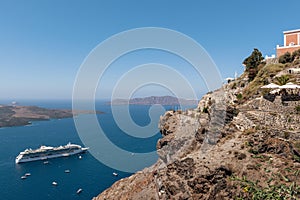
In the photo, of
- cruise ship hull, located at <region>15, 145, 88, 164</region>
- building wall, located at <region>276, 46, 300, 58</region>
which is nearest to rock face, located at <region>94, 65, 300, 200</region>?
building wall, located at <region>276, 46, 300, 58</region>

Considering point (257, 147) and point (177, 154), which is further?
point (177, 154)

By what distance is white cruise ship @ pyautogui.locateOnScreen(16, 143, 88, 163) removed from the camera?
200 feet

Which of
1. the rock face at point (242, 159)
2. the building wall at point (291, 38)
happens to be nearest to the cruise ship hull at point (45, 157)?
the rock face at point (242, 159)

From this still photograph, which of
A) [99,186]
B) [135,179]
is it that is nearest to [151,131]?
[99,186]

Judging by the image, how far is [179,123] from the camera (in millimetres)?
28734

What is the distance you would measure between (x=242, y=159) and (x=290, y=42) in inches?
972

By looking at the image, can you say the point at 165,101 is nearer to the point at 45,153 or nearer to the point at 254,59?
the point at 45,153

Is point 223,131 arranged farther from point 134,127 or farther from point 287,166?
point 134,127

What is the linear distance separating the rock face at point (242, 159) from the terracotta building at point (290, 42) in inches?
586

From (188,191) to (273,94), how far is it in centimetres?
1255

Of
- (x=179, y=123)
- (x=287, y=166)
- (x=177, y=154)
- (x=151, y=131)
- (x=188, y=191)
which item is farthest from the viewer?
(x=151, y=131)

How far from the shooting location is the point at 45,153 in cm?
6438

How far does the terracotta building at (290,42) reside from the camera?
99.1ft

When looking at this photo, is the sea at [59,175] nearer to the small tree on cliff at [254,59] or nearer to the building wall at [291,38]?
the small tree on cliff at [254,59]
